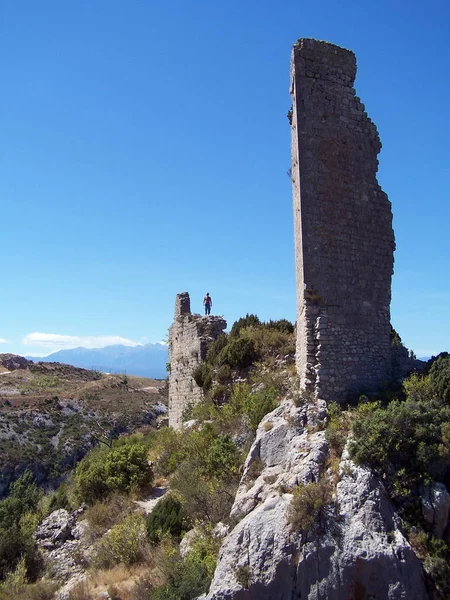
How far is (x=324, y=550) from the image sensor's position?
7.71 metres

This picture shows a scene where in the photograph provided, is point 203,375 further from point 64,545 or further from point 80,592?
point 80,592

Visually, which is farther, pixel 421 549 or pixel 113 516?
pixel 113 516

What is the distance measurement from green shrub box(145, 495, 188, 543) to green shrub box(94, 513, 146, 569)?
271 millimetres

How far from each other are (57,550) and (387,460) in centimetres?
874

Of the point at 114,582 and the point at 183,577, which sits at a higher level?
the point at 183,577

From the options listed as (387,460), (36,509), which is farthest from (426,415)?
(36,509)

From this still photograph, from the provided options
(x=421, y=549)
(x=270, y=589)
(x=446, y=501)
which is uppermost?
(x=446, y=501)

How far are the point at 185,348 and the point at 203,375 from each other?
8.43 ft

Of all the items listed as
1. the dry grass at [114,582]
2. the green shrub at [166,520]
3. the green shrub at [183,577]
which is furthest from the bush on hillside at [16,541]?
the green shrub at [183,577]

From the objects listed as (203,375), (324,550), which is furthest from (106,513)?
(324,550)

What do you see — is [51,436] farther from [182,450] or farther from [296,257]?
[296,257]

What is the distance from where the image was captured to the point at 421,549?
7762 millimetres

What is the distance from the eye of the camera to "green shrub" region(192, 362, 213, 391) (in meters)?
16.5

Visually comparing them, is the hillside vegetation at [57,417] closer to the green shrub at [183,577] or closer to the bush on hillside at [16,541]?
the bush on hillside at [16,541]
